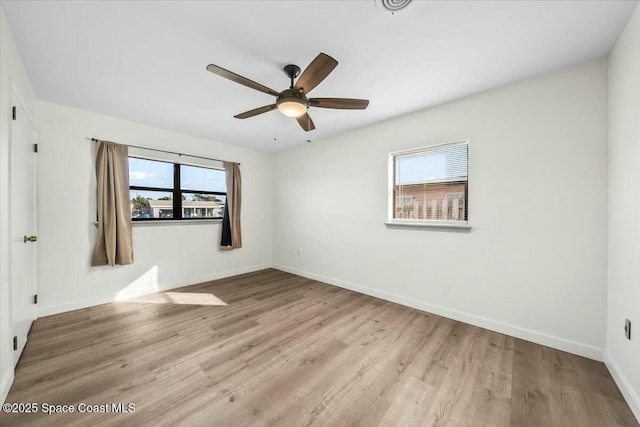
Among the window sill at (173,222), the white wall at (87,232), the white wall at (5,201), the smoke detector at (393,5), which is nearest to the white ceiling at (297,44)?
the smoke detector at (393,5)

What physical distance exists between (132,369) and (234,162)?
3403 millimetres

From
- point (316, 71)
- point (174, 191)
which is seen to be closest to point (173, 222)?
point (174, 191)

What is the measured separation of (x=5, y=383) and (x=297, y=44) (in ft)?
10.0

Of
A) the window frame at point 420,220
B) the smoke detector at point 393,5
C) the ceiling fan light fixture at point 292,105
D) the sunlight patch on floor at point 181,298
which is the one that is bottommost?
the sunlight patch on floor at point 181,298

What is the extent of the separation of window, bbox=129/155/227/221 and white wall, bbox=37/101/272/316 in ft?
0.73

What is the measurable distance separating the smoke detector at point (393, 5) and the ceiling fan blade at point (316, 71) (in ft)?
1.37

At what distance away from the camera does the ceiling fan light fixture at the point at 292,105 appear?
1933 mm

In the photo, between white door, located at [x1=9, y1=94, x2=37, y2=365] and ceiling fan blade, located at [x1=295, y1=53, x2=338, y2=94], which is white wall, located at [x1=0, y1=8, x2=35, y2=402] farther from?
ceiling fan blade, located at [x1=295, y1=53, x2=338, y2=94]

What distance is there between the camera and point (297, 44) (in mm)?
1811

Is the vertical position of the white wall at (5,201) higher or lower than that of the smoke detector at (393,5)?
lower

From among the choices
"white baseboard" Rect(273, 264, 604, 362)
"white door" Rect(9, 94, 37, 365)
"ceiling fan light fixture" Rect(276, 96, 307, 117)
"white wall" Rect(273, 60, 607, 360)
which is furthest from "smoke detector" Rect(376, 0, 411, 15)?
"white baseboard" Rect(273, 264, 604, 362)

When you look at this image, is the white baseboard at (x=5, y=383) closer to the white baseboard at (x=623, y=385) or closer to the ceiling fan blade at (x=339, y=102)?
the ceiling fan blade at (x=339, y=102)

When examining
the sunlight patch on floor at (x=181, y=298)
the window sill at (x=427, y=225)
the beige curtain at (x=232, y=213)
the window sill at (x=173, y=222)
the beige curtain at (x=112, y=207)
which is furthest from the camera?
the beige curtain at (x=232, y=213)

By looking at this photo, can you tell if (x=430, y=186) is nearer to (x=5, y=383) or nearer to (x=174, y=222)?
(x=174, y=222)
